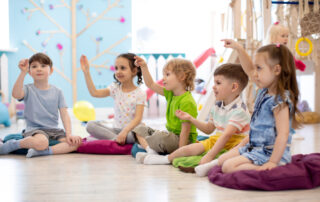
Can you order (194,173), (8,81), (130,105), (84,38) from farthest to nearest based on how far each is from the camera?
(84,38), (8,81), (130,105), (194,173)

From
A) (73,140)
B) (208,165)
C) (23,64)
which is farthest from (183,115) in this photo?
(23,64)

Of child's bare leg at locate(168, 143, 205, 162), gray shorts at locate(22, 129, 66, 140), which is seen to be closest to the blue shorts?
child's bare leg at locate(168, 143, 205, 162)

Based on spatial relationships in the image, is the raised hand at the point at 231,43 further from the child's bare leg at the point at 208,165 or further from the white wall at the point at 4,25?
the white wall at the point at 4,25

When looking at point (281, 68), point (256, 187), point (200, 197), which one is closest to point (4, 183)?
point (200, 197)

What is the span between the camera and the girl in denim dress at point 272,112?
1.50 meters

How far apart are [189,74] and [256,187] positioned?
35.0 inches

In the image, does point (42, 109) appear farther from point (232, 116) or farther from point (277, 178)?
point (277, 178)

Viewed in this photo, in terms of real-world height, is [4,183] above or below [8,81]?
below

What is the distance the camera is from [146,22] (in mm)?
5477

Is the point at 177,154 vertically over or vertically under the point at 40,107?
under

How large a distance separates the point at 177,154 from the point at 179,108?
28 cm

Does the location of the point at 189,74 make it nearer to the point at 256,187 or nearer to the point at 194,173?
the point at 194,173

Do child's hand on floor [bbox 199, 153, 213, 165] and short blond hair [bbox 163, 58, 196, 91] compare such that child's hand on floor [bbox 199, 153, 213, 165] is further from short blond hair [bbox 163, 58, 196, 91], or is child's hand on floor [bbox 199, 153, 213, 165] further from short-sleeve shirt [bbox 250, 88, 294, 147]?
short blond hair [bbox 163, 58, 196, 91]

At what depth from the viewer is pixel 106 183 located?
1.55 metres
